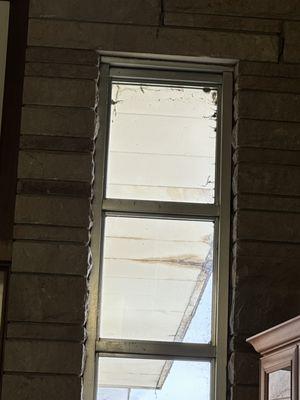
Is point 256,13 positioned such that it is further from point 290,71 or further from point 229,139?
point 229,139

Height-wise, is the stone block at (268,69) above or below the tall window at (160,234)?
above

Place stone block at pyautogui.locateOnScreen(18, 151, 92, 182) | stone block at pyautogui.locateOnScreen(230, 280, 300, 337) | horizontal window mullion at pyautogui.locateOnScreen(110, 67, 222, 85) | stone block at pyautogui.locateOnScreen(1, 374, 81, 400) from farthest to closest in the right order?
horizontal window mullion at pyautogui.locateOnScreen(110, 67, 222, 85) → stone block at pyautogui.locateOnScreen(18, 151, 92, 182) → stone block at pyautogui.locateOnScreen(230, 280, 300, 337) → stone block at pyautogui.locateOnScreen(1, 374, 81, 400)

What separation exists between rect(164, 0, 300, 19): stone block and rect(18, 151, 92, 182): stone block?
2.54 ft

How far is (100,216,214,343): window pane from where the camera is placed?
3719 millimetres

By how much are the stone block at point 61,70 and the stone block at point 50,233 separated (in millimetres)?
651

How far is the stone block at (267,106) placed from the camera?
3803 mm

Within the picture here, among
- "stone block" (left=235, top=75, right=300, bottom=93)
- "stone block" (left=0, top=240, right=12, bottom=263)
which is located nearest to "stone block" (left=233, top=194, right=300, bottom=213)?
"stone block" (left=235, top=75, right=300, bottom=93)

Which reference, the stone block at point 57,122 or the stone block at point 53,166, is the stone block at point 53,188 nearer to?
the stone block at point 53,166

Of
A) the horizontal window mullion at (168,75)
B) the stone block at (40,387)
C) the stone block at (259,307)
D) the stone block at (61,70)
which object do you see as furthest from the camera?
the horizontal window mullion at (168,75)

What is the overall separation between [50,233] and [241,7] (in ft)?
4.18

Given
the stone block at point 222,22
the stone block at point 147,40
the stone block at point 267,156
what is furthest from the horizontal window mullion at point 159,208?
the stone block at point 222,22

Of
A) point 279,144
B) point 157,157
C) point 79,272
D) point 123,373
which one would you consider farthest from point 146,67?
point 123,373

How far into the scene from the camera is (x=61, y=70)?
3.81 meters

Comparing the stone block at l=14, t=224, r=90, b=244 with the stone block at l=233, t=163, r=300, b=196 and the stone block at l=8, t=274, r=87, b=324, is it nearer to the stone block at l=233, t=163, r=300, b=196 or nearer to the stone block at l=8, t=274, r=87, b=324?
the stone block at l=8, t=274, r=87, b=324
